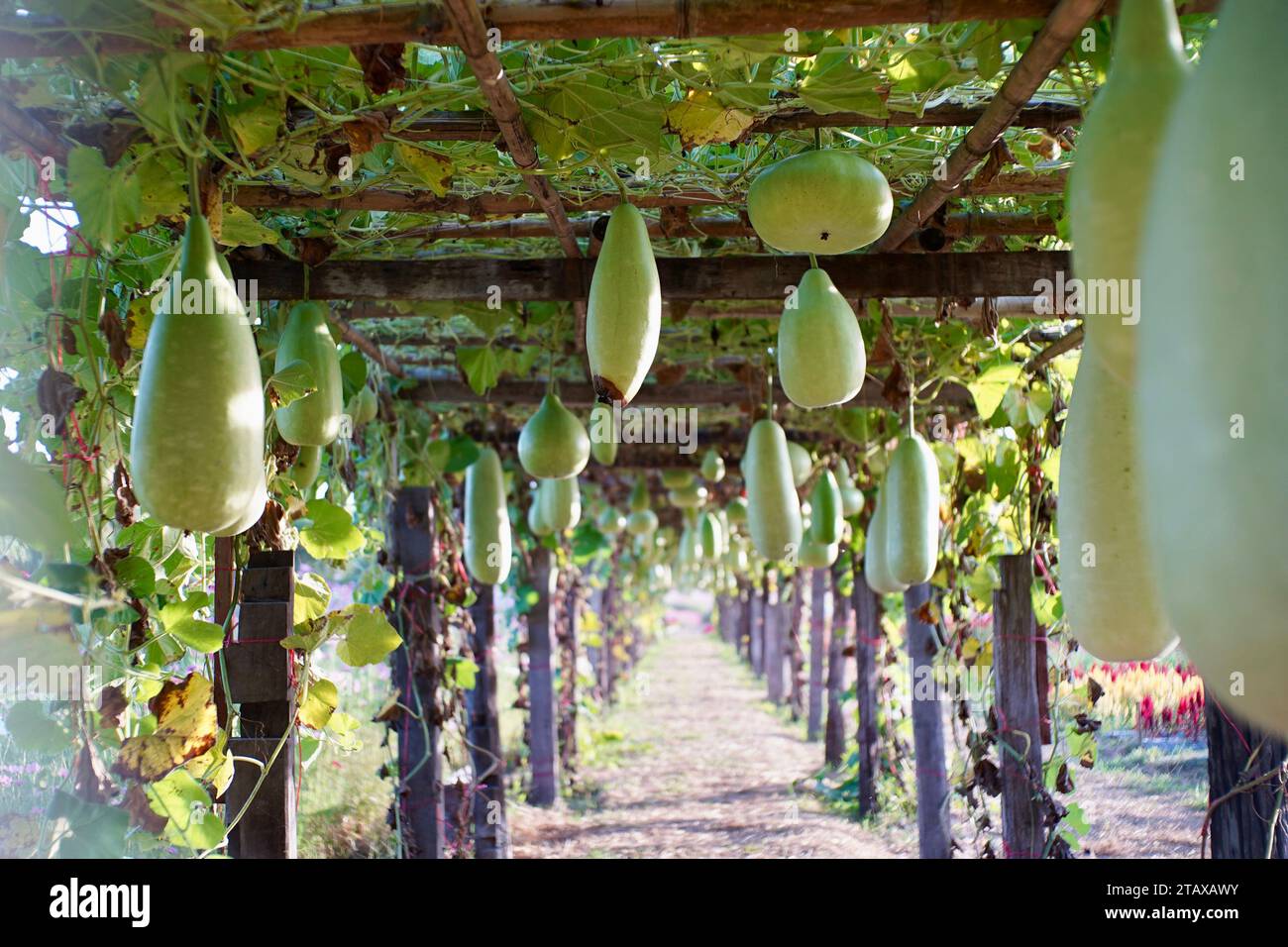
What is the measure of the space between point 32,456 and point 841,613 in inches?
253

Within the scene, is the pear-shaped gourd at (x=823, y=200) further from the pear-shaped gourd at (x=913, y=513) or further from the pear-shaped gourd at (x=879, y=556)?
the pear-shaped gourd at (x=879, y=556)

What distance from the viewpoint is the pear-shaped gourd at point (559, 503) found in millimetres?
5262

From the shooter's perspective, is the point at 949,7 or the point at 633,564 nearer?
the point at 949,7

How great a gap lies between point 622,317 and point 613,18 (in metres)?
0.53

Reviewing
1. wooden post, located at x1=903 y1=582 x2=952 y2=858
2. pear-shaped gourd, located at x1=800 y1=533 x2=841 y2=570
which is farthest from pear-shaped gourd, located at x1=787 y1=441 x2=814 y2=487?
wooden post, located at x1=903 y1=582 x2=952 y2=858

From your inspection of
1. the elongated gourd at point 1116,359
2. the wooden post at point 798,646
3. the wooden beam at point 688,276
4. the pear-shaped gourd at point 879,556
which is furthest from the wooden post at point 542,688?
the elongated gourd at point 1116,359

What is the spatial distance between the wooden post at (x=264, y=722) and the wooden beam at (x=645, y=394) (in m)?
1.99

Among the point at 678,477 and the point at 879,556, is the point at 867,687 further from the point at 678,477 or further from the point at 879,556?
the point at 879,556

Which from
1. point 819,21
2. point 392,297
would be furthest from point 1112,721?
point 819,21

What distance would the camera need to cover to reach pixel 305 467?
8.82 ft

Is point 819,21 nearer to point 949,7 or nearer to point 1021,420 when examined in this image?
point 949,7

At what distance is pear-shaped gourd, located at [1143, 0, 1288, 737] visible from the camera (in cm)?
71

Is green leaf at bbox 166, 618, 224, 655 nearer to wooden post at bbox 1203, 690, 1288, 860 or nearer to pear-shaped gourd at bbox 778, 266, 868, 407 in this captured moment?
pear-shaped gourd at bbox 778, 266, 868, 407
